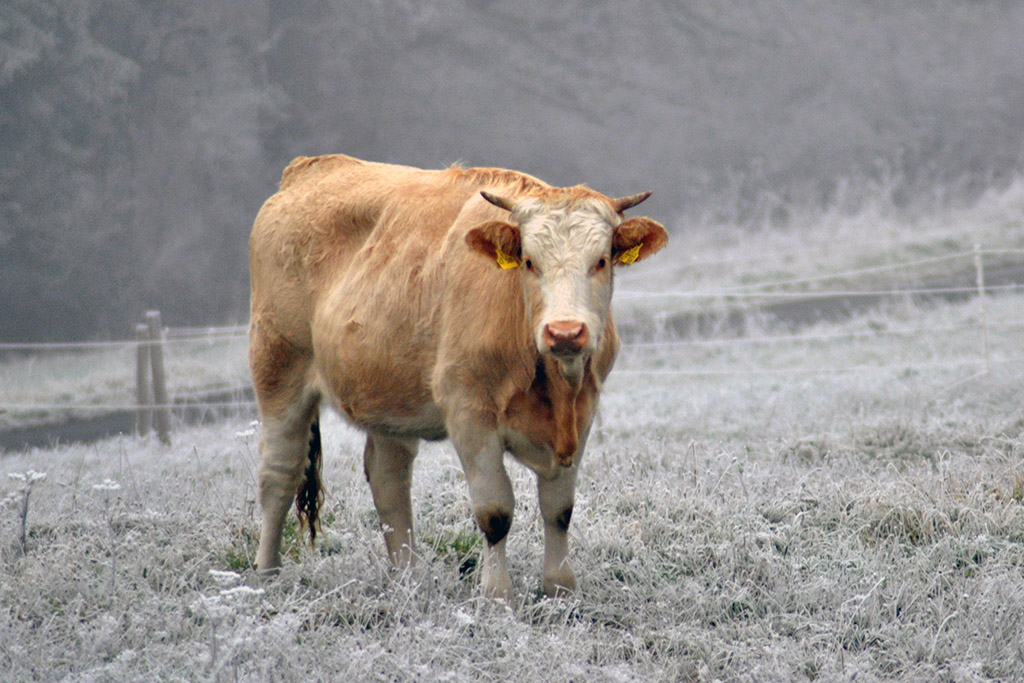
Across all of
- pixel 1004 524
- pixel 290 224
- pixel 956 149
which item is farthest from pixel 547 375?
pixel 956 149

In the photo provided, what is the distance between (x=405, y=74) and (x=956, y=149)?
13247mm

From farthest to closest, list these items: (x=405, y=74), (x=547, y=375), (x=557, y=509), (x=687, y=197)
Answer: (x=687, y=197) < (x=405, y=74) < (x=557, y=509) < (x=547, y=375)

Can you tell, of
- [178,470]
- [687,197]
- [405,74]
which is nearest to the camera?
[178,470]

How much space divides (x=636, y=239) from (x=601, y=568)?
1742 millimetres

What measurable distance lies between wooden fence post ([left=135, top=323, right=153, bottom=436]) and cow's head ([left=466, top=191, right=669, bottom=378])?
21.3ft

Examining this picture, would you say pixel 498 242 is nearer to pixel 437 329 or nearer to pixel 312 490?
pixel 437 329

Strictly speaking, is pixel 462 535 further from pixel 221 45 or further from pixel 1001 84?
pixel 1001 84

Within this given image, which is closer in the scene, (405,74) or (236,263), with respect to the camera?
(236,263)

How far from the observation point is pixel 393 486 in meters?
4.98

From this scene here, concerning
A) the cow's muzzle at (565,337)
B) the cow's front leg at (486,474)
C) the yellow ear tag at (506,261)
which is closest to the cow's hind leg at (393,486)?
the cow's front leg at (486,474)

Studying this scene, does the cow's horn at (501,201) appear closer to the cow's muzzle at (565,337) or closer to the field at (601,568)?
the cow's muzzle at (565,337)

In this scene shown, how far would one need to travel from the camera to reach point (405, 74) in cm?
1827

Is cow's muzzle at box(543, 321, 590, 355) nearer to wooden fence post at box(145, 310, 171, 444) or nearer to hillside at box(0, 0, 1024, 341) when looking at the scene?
wooden fence post at box(145, 310, 171, 444)

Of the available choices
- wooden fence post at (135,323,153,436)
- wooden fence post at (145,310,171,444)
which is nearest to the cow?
wooden fence post at (145,310,171,444)
